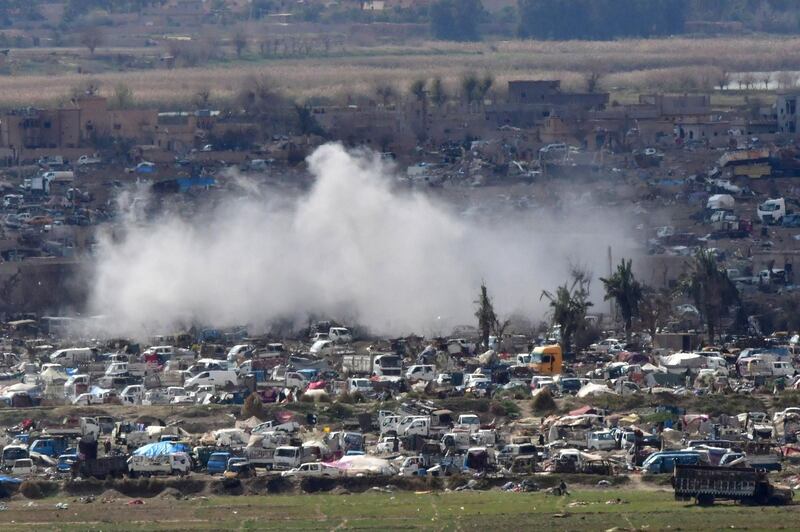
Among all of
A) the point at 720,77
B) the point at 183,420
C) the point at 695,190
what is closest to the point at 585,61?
the point at 720,77

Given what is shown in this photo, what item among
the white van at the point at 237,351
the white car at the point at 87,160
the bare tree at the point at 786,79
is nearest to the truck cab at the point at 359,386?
the white van at the point at 237,351

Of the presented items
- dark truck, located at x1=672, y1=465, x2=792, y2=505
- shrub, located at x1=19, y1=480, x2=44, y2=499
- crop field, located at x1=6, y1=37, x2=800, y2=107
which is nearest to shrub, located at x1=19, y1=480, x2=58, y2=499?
→ shrub, located at x1=19, y1=480, x2=44, y2=499

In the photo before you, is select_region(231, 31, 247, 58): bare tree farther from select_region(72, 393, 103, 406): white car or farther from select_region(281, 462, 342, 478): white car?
select_region(281, 462, 342, 478): white car

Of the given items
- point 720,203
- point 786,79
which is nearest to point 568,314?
point 720,203

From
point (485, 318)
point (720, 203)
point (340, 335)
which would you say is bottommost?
point (340, 335)

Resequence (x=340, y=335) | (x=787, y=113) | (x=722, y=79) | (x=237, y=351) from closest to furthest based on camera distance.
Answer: (x=237, y=351) < (x=340, y=335) < (x=787, y=113) < (x=722, y=79)

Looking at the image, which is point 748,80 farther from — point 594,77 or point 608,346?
point 608,346
